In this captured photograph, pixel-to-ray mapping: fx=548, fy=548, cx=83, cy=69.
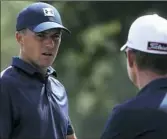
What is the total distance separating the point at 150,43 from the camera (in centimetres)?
220

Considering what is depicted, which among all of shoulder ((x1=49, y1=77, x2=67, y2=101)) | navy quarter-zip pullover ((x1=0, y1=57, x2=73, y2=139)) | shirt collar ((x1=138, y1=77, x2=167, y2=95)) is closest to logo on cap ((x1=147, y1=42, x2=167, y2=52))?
shirt collar ((x1=138, y1=77, x2=167, y2=95))

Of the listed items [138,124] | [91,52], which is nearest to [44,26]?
[138,124]

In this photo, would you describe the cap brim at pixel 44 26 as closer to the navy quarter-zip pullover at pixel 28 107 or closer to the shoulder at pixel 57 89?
the navy quarter-zip pullover at pixel 28 107

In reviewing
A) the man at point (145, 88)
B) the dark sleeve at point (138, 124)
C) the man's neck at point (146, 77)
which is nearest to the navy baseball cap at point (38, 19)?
the man at point (145, 88)

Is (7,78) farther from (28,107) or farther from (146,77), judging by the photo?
(146,77)

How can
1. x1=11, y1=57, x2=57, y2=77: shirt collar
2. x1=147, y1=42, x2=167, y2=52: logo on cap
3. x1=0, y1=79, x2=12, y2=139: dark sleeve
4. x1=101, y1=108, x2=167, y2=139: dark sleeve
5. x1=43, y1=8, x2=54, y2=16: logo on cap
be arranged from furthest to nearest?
x1=43, y1=8, x2=54, y2=16: logo on cap
x1=11, y1=57, x2=57, y2=77: shirt collar
x1=0, y1=79, x2=12, y2=139: dark sleeve
x1=147, y1=42, x2=167, y2=52: logo on cap
x1=101, y1=108, x2=167, y2=139: dark sleeve

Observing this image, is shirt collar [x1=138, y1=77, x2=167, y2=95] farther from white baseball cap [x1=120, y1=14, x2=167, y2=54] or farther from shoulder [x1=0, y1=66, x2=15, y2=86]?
shoulder [x1=0, y1=66, x2=15, y2=86]

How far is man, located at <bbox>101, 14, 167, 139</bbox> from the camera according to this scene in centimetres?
209

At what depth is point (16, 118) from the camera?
287cm

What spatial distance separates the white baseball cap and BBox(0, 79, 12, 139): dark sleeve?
34.3 inches

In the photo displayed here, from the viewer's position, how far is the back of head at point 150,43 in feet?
7.14

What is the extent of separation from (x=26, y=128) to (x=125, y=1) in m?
3.72

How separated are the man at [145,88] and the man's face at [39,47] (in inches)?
32.7

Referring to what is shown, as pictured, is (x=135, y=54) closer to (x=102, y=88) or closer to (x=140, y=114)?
(x=140, y=114)
